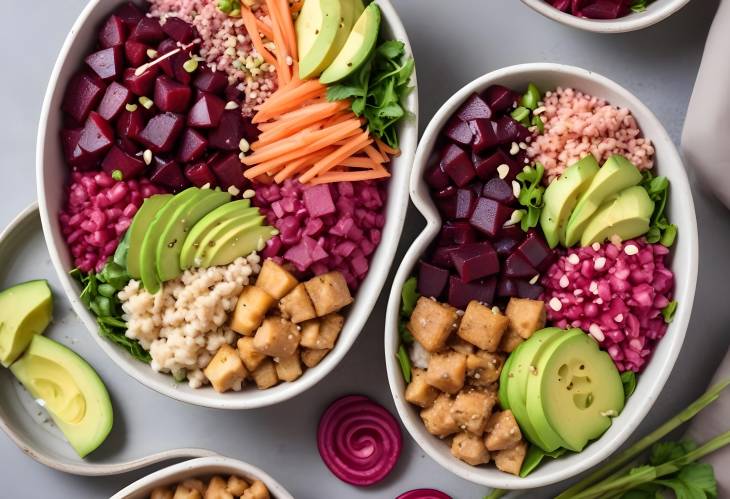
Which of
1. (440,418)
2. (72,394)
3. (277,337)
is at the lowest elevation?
(72,394)

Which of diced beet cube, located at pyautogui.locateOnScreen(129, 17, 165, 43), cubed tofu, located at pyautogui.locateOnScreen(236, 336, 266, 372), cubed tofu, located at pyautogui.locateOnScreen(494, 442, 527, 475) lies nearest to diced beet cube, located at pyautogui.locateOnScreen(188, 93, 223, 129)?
diced beet cube, located at pyautogui.locateOnScreen(129, 17, 165, 43)

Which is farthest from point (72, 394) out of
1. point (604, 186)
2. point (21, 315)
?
point (604, 186)

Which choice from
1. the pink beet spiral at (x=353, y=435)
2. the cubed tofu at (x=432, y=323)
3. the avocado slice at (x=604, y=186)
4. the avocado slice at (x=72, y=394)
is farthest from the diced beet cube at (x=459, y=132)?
the avocado slice at (x=72, y=394)

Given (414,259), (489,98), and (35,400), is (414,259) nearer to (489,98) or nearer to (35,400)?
(489,98)

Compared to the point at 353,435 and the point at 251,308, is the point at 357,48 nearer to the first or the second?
the point at 251,308

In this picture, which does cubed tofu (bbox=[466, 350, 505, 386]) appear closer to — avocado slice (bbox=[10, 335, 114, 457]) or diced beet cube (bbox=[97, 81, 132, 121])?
avocado slice (bbox=[10, 335, 114, 457])

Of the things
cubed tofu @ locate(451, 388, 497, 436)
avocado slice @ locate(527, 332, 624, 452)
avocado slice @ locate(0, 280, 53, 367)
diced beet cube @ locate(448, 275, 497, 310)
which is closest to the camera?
avocado slice @ locate(527, 332, 624, 452)
